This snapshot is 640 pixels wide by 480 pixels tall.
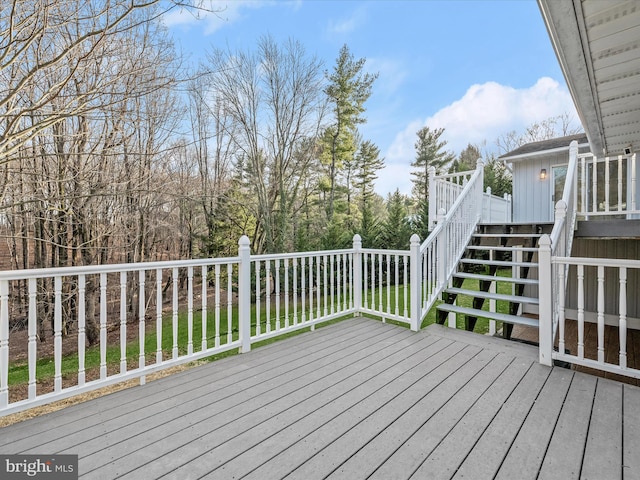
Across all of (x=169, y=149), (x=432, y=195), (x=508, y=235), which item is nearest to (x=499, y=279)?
(x=508, y=235)

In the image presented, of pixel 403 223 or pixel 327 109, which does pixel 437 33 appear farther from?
pixel 403 223

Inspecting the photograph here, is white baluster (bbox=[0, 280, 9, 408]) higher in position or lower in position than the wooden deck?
higher

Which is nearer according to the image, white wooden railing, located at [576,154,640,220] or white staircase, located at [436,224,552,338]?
white staircase, located at [436,224,552,338]

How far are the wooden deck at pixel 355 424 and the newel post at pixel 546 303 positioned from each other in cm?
16

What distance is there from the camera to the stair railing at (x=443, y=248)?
4070mm

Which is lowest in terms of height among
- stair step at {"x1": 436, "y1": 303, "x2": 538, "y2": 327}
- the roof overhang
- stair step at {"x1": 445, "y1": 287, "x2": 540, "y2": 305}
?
stair step at {"x1": 436, "y1": 303, "x2": 538, "y2": 327}

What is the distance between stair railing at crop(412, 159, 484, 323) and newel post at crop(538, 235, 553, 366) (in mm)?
1239

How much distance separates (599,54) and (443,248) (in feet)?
8.29

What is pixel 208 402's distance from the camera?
2240 mm

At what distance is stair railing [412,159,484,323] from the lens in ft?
13.4

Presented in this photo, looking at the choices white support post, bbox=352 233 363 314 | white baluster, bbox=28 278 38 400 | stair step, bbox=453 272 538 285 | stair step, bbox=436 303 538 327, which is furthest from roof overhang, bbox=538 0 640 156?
white baluster, bbox=28 278 38 400

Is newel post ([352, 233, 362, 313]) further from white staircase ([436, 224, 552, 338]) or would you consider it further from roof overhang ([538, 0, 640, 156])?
roof overhang ([538, 0, 640, 156])

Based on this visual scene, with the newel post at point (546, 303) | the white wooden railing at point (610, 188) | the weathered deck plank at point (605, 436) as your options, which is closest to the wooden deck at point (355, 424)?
the weathered deck plank at point (605, 436)

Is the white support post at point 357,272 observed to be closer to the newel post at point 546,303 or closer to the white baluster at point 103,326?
the newel post at point 546,303
